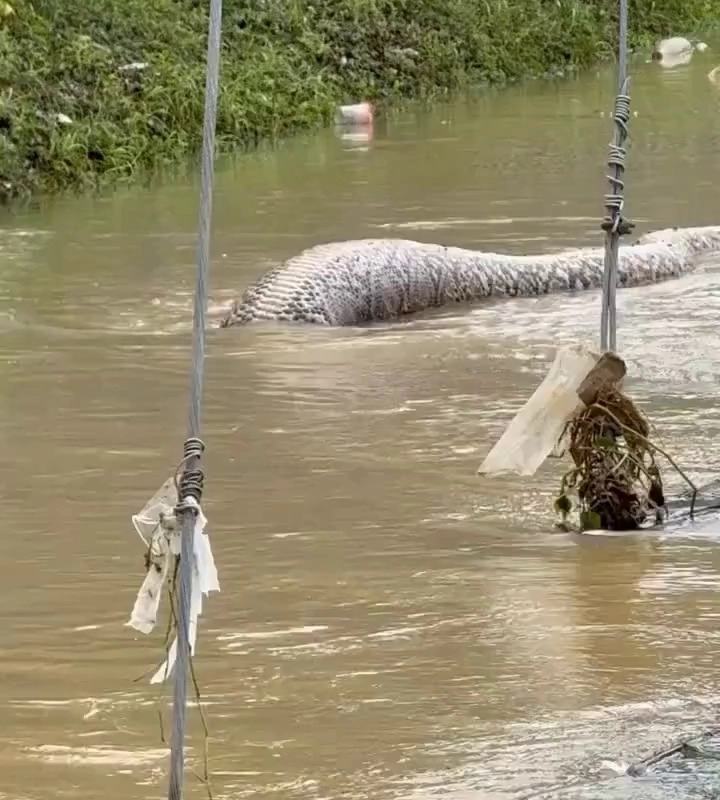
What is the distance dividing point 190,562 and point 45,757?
545 millimetres

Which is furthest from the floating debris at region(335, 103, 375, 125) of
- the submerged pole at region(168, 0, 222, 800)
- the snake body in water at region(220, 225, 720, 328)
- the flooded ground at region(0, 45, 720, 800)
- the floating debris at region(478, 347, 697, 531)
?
the submerged pole at region(168, 0, 222, 800)

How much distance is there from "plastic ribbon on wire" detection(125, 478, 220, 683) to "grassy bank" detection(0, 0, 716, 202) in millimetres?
8428

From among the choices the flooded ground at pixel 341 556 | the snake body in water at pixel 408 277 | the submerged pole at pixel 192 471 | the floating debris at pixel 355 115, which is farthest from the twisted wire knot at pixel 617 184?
the floating debris at pixel 355 115

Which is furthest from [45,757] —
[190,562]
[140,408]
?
[140,408]

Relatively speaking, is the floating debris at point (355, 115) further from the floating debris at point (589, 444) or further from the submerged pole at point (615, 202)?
the floating debris at point (589, 444)

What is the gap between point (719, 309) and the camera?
757cm

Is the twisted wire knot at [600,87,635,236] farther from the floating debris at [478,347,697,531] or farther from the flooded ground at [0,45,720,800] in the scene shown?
the flooded ground at [0,45,720,800]

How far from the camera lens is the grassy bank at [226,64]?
39.5 ft

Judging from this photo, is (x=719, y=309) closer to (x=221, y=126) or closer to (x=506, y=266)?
(x=506, y=266)

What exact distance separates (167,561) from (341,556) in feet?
4.29

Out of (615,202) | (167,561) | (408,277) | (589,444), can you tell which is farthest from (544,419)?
(408,277)

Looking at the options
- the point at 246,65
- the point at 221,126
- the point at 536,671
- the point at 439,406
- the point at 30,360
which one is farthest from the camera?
the point at 246,65

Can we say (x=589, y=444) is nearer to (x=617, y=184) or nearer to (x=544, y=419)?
(x=544, y=419)

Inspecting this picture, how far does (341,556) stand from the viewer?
13.2 feet
